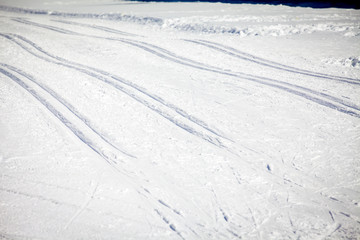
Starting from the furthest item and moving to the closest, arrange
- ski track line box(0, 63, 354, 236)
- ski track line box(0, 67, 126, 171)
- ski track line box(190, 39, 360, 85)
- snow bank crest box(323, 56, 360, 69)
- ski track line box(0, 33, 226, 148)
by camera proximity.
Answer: snow bank crest box(323, 56, 360, 69) → ski track line box(190, 39, 360, 85) → ski track line box(0, 33, 226, 148) → ski track line box(0, 63, 354, 236) → ski track line box(0, 67, 126, 171)

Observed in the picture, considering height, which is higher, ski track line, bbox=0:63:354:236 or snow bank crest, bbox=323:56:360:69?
snow bank crest, bbox=323:56:360:69

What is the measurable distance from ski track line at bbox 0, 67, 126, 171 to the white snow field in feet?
0.07

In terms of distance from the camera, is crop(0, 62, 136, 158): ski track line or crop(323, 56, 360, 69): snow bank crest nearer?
crop(0, 62, 136, 158): ski track line

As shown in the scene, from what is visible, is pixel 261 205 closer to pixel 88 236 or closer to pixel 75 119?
pixel 88 236

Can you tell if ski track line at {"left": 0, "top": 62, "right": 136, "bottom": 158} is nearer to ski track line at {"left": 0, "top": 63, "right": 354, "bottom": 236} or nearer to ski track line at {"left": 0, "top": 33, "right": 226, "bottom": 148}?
ski track line at {"left": 0, "top": 63, "right": 354, "bottom": 236}

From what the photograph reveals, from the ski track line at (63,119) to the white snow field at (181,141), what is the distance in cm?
2

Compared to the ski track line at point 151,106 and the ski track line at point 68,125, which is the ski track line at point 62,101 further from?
the ski track line at point 151,106

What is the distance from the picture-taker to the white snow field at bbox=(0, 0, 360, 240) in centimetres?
265

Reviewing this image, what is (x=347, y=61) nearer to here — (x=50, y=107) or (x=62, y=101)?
(x=62, y=101)

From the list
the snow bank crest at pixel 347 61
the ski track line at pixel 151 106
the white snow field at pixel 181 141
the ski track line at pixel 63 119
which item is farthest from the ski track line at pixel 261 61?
the ski track line at pixel 63 119

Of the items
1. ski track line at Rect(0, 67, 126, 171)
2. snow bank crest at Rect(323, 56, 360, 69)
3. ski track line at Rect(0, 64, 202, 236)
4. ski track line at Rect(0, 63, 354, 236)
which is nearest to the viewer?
ski track line at Rect(0, 64, 202, 236)

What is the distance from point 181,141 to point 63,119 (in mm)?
1947

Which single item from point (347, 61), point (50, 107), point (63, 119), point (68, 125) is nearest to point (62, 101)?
point (50, 107)

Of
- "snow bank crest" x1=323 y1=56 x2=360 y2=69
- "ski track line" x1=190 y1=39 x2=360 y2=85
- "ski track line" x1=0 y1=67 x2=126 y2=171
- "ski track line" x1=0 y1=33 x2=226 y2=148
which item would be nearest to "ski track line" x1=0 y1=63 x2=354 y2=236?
"ski track line" x1=0 y1=67 x2=126 y2=171
